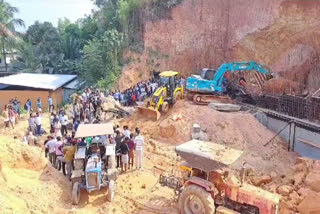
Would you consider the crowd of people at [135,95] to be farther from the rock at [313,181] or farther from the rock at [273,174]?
the rock at [313,181]

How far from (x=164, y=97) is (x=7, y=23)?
19.9 meters

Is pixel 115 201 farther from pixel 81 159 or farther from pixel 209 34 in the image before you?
pixel 209 34

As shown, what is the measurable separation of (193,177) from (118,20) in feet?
72.0

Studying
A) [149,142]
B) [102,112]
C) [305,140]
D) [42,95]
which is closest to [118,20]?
[42,95]

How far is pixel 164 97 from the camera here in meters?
16.3

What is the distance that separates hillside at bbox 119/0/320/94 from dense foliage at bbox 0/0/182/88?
3.17 feet

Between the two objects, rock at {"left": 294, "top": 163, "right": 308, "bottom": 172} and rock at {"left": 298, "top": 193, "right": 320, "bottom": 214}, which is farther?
rock at {"left": 294, "top": 163, "right": 308, "bottom": 172}

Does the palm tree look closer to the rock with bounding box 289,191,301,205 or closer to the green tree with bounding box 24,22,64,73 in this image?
the green tree with bounding box 24,22,64,73

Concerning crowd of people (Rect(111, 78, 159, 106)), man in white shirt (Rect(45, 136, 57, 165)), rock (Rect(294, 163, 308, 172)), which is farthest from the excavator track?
man in white shirt (Rect(45, 136, 57, 165))

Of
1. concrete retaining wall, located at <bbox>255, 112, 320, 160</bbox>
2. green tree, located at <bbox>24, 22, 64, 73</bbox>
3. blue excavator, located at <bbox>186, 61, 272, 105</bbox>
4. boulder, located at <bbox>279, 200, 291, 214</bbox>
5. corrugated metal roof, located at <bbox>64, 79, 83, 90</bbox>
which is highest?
green tree, located at <bbox>24, 22, 64, 73</bbox>

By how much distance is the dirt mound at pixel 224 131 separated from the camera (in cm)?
1365

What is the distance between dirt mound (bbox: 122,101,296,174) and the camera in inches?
537

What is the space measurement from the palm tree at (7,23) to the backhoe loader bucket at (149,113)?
1663cm

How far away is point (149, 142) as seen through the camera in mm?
14484
